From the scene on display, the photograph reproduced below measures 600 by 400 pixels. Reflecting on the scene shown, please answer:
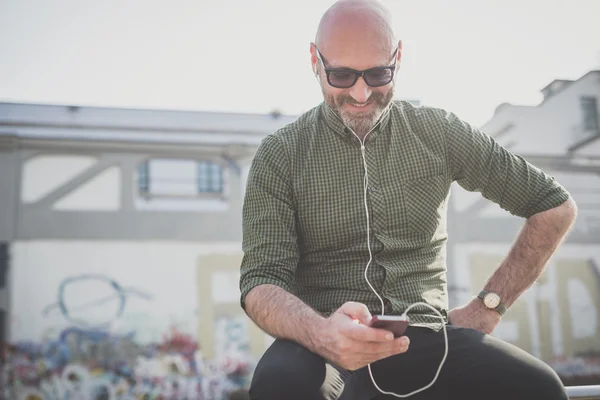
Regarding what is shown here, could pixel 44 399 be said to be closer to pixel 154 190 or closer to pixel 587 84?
pixel 154 190

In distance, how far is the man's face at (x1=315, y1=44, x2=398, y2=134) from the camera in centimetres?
130

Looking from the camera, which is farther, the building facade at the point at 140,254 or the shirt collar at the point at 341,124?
the building facade at the point at 140,254

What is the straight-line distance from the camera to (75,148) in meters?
7.72

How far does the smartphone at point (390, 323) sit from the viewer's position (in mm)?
940

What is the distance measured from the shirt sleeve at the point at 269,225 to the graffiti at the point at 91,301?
6732mm

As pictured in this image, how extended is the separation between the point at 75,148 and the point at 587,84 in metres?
7.71

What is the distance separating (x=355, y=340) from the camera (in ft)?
3.18

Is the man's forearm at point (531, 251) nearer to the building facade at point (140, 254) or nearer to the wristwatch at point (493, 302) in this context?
the wristwatch at point (493, 302)

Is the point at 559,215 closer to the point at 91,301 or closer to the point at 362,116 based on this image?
the point at 362,116

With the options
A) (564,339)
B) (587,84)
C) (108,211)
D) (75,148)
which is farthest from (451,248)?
(75,148)

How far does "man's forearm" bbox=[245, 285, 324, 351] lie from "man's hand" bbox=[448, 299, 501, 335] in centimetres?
46

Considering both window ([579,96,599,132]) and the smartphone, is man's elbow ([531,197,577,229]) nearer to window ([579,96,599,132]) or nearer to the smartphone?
Answer: the smartphone

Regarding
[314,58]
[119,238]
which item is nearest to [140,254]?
[119,238]

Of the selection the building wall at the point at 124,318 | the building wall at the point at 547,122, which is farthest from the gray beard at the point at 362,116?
the building wall at the point at 547,122
